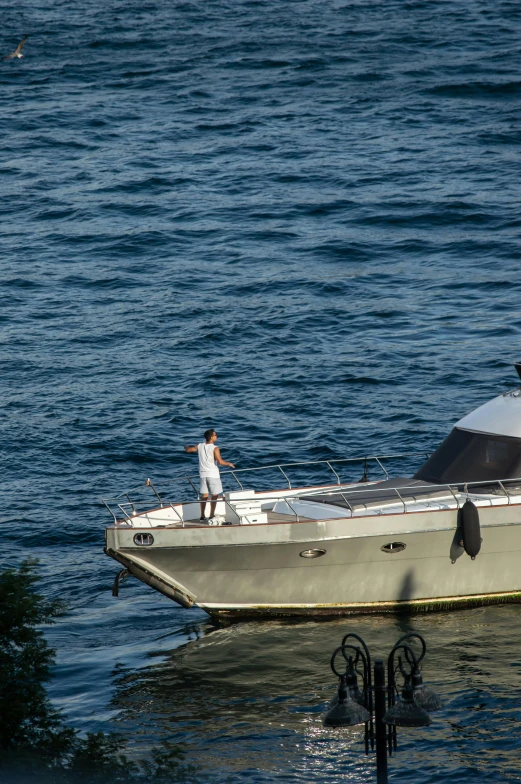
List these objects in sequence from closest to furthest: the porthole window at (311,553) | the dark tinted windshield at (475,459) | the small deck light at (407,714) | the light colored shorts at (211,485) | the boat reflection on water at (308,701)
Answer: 1. the small deck light at (407,714)
2. the boat reflection on water at (308,701)
3. the porthole window at (311,553)
4. the light colored shorts at (211,485)
5. the dark tinted windshield at (475,459)

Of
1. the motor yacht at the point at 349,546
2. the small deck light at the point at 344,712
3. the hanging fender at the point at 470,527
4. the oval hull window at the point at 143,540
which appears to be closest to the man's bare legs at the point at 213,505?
the motor yacht at the point at 349,546

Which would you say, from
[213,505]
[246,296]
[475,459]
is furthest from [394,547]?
[246,296]

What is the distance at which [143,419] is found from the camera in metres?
30.9

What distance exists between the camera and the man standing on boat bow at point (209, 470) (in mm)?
20906

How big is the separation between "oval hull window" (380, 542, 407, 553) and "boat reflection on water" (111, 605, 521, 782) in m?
1.41

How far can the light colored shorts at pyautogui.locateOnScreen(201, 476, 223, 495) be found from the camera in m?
21.1

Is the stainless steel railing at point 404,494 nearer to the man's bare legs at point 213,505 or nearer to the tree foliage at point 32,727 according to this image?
the man's bare legs at point 213,505

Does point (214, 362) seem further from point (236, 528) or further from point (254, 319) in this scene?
point (236, 528)

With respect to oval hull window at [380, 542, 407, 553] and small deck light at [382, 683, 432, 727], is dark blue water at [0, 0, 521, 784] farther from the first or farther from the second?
small deck light at [382, 683, 432, 727]

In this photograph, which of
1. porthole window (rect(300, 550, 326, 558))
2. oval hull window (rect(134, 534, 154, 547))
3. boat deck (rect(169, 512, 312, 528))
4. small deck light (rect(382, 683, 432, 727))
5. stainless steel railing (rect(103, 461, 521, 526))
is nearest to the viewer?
small deck light (rect(382, 683, 432, 727))

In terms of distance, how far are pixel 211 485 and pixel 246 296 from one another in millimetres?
18851

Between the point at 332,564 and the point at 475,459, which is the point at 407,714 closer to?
the point at 332,564

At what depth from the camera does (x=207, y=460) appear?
2097 cm

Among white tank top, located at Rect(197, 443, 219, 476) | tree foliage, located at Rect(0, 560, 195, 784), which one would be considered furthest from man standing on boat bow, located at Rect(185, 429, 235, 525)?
tree foliage, located at Rect(0, 560, 195, 784)
